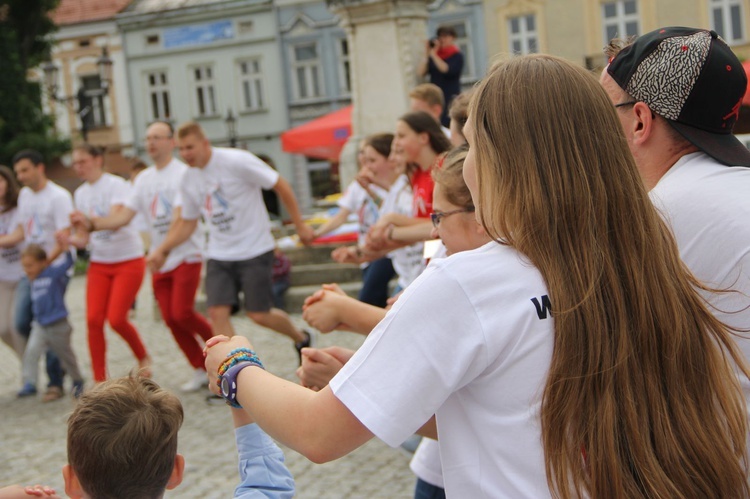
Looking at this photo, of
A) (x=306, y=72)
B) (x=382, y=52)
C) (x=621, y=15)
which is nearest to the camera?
(x=382, y=52)

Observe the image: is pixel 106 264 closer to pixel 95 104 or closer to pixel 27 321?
pixel 27 321

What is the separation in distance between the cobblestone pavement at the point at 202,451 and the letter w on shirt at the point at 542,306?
342cm

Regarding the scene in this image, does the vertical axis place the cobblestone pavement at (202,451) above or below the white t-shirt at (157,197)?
below

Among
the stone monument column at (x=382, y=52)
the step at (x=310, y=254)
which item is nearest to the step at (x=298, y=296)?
the step at (x=310, y=254)

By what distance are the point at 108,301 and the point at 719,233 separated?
672 centimetres

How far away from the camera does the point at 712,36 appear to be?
95.0 inches

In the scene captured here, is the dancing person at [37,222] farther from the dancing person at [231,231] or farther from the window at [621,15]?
the window at [621,15]

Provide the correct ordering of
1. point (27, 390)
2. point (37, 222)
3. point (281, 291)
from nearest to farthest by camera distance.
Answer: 1. point (37, 222)
2. point (27, 390)
3. point (281, 291)

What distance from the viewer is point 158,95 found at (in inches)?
1726

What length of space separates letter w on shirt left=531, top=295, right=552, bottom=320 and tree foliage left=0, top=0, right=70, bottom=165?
33.9 meters

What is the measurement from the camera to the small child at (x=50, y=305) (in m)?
8.19

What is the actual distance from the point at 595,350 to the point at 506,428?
Result: 0.68ft

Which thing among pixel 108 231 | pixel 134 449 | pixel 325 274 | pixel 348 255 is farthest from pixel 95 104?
pixel 134 449

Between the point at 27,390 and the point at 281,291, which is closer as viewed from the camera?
the point at 27,390
